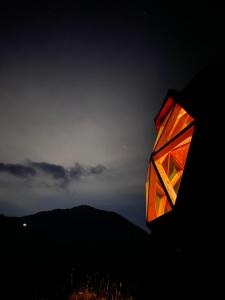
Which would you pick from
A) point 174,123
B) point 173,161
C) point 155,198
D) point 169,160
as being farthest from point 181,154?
point 155,198

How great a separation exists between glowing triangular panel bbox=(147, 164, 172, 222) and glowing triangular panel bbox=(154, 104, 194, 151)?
34.1 inches

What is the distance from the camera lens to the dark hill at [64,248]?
13896 mm

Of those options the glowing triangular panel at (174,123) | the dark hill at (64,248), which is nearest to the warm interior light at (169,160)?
the glowing triangular panel at (174,123)

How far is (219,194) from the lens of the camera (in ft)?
13.4

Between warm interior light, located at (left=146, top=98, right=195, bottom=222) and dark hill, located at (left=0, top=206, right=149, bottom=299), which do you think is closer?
warm interior light, located at (left=146, top=98, right=195, bottom=222)

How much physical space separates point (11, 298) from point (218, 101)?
9665 mm

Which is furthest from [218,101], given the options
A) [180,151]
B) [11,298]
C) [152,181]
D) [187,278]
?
[11,298]

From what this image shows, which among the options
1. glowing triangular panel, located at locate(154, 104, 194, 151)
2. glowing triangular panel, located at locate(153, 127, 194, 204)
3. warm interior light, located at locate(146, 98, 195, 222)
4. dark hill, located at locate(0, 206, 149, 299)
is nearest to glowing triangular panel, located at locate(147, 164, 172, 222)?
warm interior light, located at locate(146, 98, 195, 222)

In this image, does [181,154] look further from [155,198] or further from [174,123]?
[155,198]

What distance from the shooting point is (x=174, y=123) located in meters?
6.05

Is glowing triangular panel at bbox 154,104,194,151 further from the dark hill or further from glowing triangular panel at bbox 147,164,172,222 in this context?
the dark hill

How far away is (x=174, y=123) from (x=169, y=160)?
3.06 feet

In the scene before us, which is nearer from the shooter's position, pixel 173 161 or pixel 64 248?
pixel 173 161

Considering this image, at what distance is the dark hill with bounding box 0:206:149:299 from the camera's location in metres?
13.9
